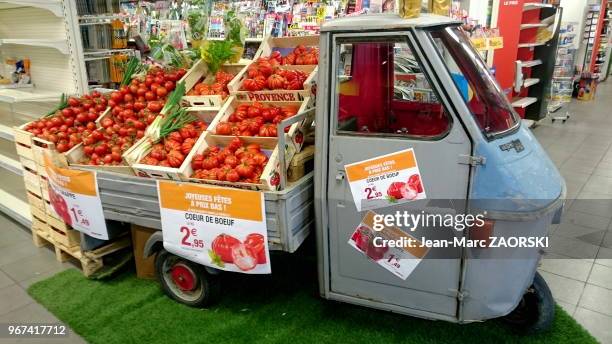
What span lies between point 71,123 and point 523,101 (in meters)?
6.84

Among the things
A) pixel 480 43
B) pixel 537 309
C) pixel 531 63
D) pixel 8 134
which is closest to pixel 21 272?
pixel 8 134

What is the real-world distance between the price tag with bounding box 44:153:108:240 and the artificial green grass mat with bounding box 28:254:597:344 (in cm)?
46

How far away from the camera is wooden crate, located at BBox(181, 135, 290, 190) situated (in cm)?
234

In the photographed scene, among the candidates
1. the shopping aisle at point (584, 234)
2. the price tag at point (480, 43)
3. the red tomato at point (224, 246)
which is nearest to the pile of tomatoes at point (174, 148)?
the red tomato at point (224, 246)

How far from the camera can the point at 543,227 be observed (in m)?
2.11

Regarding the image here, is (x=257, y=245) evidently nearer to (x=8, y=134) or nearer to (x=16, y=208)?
(x=8, y=134)

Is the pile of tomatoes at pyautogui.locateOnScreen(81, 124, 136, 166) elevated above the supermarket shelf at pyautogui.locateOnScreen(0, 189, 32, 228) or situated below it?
above

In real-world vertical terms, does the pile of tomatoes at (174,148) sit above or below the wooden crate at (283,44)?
below

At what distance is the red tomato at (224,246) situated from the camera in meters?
2.49

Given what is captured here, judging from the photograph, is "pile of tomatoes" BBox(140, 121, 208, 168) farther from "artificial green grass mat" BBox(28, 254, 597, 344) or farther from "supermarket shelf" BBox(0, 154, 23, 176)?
"supermarket shelf" BBox(0, 154, 23, 176)

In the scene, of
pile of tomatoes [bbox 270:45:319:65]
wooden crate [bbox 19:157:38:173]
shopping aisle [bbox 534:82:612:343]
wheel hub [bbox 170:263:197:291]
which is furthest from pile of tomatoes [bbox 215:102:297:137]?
shopping aisle [bbox 534:82:612:343]

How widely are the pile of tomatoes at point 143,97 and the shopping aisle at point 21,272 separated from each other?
1.34m

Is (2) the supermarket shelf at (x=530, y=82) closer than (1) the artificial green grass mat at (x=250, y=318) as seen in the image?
No

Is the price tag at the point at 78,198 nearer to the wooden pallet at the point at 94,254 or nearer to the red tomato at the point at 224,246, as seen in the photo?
the wooden pallet at the point at 94,254
